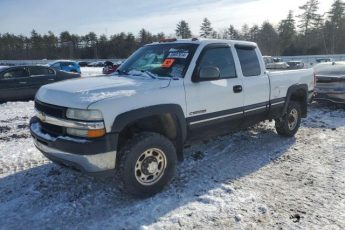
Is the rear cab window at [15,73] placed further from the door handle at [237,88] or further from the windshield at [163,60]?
the door handle at [237,88]

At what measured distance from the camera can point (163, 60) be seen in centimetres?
506

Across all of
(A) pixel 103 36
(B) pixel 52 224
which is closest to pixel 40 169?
(B) pixel 52 224

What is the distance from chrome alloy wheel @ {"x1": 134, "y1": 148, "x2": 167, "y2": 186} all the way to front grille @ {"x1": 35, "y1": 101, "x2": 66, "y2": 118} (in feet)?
3.48

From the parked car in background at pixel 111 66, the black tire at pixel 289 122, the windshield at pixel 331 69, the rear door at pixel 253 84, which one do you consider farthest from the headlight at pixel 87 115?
the windshield at pixel 331 69

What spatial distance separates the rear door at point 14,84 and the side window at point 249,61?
8882 millimetres

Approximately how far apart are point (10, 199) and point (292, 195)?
359cm

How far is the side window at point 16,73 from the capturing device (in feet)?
38.5

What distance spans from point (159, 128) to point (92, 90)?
1076mm

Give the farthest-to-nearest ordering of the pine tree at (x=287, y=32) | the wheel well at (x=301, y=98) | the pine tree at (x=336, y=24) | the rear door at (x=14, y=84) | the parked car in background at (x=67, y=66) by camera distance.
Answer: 1. the pine tree at (x=287, y=32)
2. the pine tree at (x=336, y=24)
3. the parked car in background at (x=67, y=66)
4. the rear door at (x=14, y=84)
5. the wheel well at (x=301, y=98)

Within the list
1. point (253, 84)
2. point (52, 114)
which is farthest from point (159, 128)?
point (253, 84)

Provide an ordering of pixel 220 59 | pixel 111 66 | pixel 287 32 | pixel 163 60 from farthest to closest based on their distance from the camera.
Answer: pixel 287 32 → pixel 111 66 → pixel 220 59 → pixel 163 60

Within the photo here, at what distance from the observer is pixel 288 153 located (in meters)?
6.14

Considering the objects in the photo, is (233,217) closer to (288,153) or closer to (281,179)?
(281,179)

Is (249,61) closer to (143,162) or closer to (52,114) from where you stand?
(143,162)
